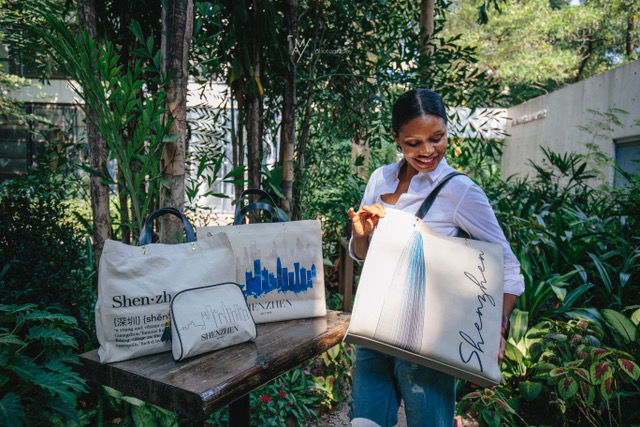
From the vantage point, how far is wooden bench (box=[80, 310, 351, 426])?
1.08m

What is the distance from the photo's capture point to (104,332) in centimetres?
123

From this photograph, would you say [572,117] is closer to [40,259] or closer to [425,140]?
[425,140]

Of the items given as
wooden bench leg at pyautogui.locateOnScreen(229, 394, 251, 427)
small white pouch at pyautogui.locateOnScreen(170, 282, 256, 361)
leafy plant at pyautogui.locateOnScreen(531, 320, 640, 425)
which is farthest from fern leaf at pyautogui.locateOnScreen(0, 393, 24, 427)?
leafy plant at pyautogui.locateOnScreen(531, 320, 640, 425)

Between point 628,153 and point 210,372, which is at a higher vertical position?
point 628,153

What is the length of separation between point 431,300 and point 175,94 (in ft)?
4.06

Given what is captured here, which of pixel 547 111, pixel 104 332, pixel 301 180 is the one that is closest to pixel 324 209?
pixel 301 180

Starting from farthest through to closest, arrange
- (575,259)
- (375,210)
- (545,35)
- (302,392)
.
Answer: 1. (545,35)
2. (575,259)
3. (302,392)
4. (375,210)

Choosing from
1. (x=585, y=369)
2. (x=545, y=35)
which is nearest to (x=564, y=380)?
(x=585, y=369)

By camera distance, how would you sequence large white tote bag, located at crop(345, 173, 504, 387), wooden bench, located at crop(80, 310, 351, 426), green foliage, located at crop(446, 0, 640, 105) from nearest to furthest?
wooden bench, located at crop(80, 310, 351, 426) → large white tote bag, located at crop(345, 173, 504, 387) → green foliage, located at crop(446, 0, 640, 105)

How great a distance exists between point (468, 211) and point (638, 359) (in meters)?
1.69

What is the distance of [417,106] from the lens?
143 centimetres

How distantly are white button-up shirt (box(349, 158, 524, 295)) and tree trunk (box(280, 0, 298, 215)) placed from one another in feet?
4.26

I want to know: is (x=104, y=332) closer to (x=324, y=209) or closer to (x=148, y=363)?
(x=148, y=363)

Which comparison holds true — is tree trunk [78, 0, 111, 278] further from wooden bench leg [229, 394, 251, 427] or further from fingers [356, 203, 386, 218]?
fingers [356, 203, 386, 218]
